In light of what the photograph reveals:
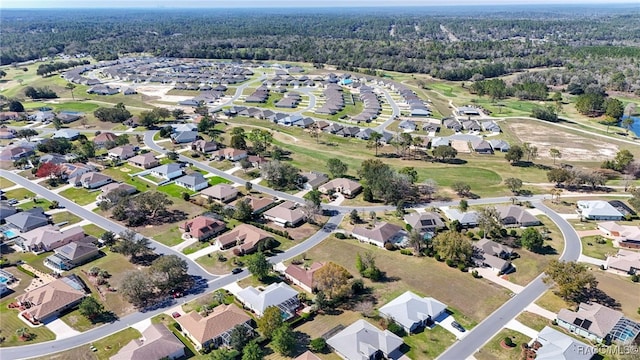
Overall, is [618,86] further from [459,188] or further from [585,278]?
[585,278]

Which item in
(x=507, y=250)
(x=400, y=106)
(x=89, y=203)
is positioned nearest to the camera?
(x=507, y=250)

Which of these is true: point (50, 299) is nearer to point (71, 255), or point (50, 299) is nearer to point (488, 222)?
point (71, 255)

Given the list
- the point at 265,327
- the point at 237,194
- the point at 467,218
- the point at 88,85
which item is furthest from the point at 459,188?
the point at 88,85

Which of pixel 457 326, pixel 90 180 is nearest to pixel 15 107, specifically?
pixel 90 180

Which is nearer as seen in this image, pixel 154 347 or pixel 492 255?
pixel 154 347

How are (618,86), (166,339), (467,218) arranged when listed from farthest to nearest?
(618,86) < (467,218) < (166,339)

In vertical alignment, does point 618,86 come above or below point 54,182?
above

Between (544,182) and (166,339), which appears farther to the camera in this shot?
(544,182)
